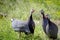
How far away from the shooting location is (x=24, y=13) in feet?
16.6

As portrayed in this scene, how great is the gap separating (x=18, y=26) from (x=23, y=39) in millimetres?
194

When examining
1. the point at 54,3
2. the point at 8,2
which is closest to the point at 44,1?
the point at 54,3

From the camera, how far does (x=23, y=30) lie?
4750mm

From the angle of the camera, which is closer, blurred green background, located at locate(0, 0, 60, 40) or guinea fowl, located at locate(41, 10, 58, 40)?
guinea fowl, located at locate(41, 10, 58, 40)

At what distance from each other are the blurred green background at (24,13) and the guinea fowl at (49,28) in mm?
100

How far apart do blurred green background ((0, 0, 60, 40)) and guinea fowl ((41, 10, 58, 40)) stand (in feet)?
0.33

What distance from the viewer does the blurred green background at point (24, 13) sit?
4.85 metres

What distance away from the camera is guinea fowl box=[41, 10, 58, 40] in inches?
184

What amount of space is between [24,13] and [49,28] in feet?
1.78

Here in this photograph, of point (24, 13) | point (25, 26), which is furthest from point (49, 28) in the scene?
point (24, 13)

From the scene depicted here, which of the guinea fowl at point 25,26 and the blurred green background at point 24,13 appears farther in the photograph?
the blurred green background at point 24,13

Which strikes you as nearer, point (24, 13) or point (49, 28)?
point (49, 28)

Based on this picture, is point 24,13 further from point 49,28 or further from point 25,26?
point 49,28

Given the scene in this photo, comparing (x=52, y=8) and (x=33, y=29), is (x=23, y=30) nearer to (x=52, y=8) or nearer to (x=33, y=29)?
(x=33, y=29)
